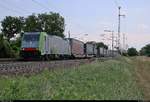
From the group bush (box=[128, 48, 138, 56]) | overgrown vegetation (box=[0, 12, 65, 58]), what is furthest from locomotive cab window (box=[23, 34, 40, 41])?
bush (box=[128, 48, 138, 56])

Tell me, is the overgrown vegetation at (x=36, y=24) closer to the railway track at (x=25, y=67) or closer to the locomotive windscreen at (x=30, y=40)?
the locomotive windscreen at (x=30, y=40)

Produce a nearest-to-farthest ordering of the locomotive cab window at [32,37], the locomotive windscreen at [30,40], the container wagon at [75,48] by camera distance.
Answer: the locomotive windscreen at [30,40] < the locomotive cab window at [32,37] < the container wagon at [75,48]

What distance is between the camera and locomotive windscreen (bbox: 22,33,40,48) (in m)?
49.2

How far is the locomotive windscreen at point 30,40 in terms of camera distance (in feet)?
162

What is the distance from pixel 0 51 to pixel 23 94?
66.2 m

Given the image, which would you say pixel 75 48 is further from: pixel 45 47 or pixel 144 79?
pixel 144 79

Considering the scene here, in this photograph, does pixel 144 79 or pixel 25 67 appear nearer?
pixel 25 67

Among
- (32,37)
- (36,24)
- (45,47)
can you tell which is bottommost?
(45,47)

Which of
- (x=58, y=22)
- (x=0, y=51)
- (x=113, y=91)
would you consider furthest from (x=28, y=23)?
(x=113, y=91)

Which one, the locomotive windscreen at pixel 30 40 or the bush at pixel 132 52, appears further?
the bush at pixel 132 52

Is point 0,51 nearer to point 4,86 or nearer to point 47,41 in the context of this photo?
point 47,41

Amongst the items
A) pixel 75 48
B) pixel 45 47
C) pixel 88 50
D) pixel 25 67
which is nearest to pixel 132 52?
pixel 88 50

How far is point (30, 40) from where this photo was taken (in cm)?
4962

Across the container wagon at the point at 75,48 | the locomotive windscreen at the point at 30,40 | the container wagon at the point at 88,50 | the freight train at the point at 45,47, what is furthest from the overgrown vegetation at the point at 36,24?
the locomotive windscreen at the point at 30,40
